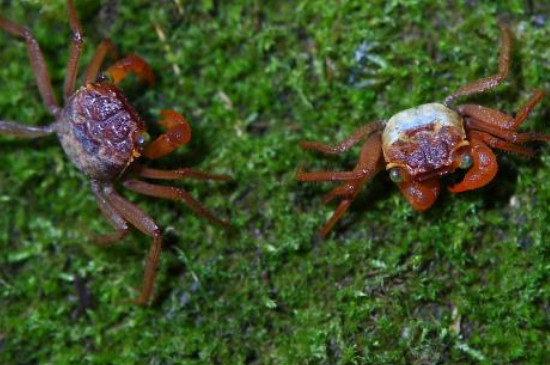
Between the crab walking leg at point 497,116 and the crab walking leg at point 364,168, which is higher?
the crab walking leg at point 497,116

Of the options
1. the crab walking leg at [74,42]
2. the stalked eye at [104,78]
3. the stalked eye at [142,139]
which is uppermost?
the crab walking leg at [74,42]

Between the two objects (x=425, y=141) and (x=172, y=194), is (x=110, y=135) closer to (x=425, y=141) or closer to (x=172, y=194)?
(x=172, y=194)

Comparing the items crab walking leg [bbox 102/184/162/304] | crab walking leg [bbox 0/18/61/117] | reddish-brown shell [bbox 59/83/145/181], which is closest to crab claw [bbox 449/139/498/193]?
crab walking leg [bbox 102/184/162/304]

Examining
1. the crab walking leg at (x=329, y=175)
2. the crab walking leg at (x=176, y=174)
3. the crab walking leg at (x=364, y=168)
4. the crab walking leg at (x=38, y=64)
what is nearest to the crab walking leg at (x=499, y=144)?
the crab walking leg at (x=364, y=168)

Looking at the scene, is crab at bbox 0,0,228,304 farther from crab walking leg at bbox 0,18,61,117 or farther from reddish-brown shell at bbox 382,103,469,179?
reddish-brown shell at bbox 382,103,469,179

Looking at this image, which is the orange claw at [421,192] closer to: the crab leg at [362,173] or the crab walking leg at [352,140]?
the crab leg at [362,173]

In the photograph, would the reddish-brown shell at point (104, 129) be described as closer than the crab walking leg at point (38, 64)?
Yes

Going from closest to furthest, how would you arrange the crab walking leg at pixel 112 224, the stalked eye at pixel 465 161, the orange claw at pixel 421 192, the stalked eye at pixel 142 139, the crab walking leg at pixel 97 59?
the stalked eye at pixel 465 161
the orange claw at pixel 421 192
the stalked eye at pixel 142 139
the crab walking leg at pixel 112 224
the crab walking leg at pixel 97 59

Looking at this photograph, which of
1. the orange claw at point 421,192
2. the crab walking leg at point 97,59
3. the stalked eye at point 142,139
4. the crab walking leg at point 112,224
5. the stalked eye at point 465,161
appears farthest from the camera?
the crab walking leg at point 97,59

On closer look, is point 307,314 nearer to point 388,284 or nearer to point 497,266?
point 388,284
